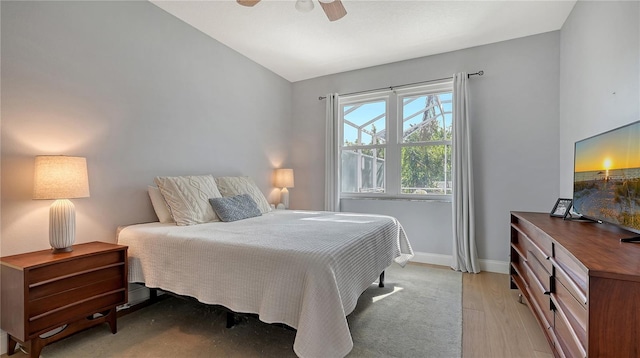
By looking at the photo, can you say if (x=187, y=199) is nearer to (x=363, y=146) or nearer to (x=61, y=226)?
(x=61, y=226)

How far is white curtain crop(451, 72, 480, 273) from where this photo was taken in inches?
130

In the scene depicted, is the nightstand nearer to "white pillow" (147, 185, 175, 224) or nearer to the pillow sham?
"white pillow" (147, 185, 175, 224)

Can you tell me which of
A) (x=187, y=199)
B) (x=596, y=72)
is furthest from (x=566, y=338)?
(x=187, y=199)

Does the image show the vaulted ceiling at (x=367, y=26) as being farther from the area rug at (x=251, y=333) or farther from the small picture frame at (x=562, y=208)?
the area rug at (x=251, y=333)

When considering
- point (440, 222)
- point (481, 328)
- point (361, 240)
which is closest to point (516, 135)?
point (440, 222)

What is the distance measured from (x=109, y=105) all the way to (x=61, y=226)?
104 centimetres

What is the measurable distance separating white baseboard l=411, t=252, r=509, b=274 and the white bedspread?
154 centimetres

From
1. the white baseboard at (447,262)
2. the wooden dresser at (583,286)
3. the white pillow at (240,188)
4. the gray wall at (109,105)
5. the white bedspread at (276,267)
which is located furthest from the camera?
Result: the white baseboard at (447,262)

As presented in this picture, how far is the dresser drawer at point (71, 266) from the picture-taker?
159cm

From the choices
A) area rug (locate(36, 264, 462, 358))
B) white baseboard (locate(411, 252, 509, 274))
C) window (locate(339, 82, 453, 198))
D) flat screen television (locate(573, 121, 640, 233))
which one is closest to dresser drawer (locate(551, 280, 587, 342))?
flat screen television (locate(573, 121, 640, 233))

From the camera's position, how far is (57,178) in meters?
1.75

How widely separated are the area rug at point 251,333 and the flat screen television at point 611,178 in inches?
45.7

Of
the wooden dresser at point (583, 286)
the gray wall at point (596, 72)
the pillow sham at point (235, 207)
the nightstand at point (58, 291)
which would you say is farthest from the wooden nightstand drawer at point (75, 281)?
the gray wall at point (596, 72)

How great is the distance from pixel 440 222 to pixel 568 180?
52.7 inches
